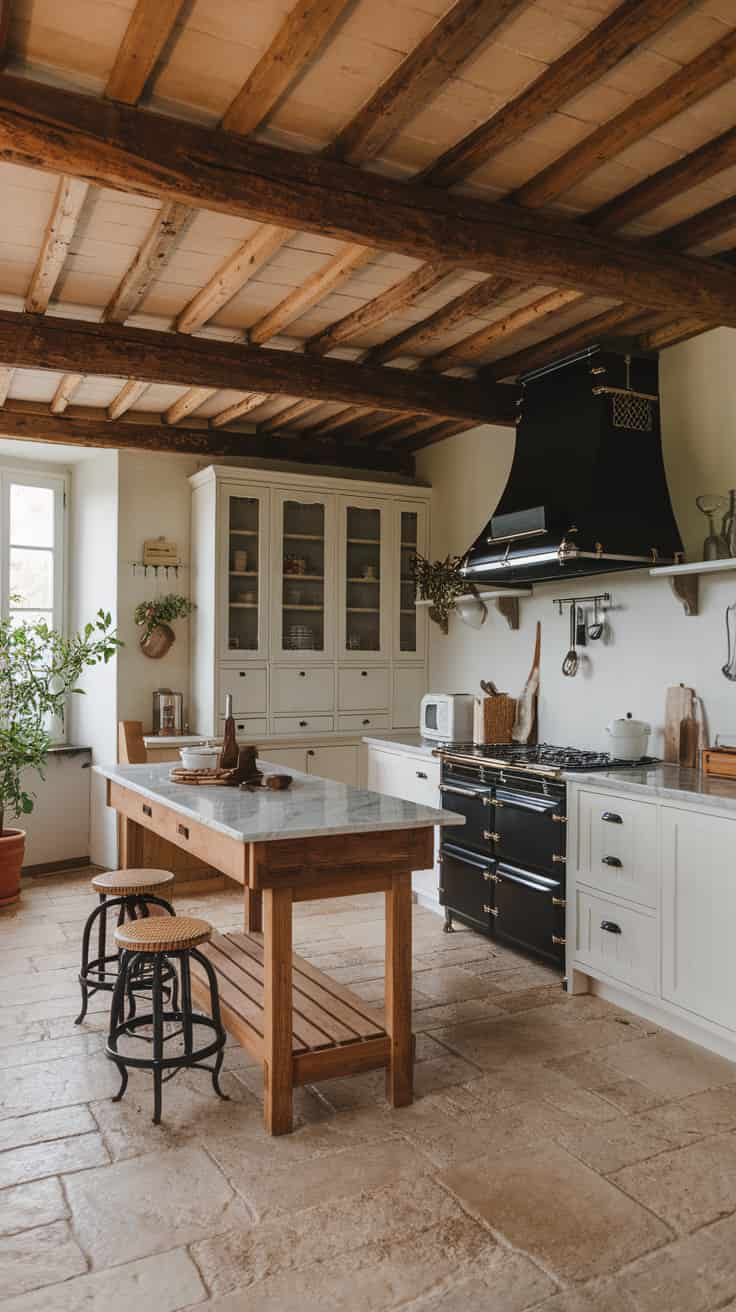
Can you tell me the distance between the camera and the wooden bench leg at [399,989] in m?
2.97

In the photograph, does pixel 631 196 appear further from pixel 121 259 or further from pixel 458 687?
pixel 458 687

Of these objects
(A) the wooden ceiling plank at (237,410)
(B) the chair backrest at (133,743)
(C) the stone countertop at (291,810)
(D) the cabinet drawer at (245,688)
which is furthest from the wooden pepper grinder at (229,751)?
(A) the wooden ceiling plank at (237,410)

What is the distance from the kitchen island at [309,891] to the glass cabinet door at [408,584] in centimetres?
294

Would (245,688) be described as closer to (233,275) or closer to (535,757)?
(535,757)

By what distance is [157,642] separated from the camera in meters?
6.03

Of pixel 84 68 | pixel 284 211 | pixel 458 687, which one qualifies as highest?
pixel 84 68

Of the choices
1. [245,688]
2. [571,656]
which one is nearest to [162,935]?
[571,656]

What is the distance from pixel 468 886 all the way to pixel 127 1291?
272 cm

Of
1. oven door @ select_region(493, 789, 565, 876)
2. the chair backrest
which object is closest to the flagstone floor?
oven door @ select_region(493, 789, 565, 876)

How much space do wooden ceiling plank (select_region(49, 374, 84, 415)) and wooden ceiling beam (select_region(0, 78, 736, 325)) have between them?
2385 mm

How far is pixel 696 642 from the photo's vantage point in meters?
4.21

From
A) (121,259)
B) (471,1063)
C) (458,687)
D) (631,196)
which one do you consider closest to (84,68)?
(121,259)

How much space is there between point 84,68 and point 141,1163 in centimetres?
295

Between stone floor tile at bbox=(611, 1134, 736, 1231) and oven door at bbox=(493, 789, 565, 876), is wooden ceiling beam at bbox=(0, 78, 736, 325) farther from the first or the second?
stone floor tile at bbox=(611, 1134, 736, 1231)
